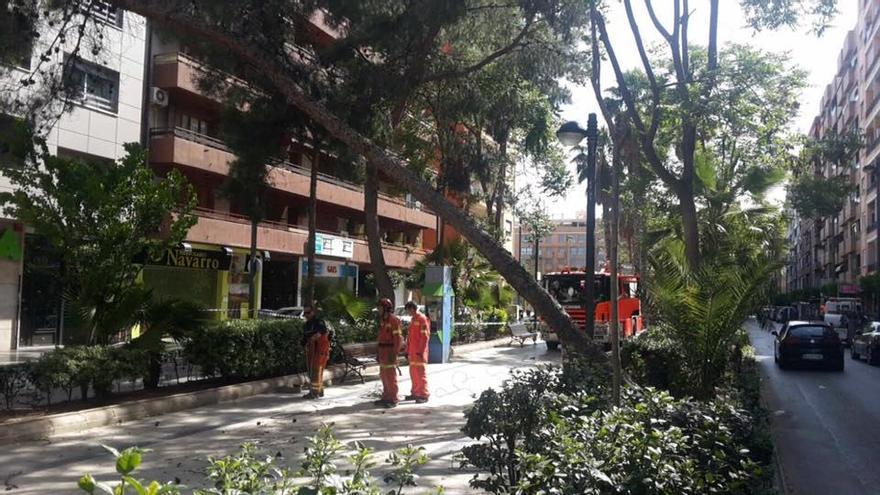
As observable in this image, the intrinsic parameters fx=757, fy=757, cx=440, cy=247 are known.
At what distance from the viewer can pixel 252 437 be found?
903 cm

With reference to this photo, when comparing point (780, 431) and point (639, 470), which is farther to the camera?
point (780, 431)

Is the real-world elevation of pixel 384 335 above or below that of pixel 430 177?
below

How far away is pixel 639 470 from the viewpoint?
3703mm

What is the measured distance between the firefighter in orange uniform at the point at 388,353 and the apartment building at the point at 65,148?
11.6m

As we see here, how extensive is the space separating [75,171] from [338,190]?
2428 centimetres

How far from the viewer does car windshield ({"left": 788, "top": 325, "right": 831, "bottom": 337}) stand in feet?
72.2

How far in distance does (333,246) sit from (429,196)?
24.9 m

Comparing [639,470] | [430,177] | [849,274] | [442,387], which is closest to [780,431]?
[442,387]

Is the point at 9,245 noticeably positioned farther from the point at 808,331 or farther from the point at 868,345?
the point at 868,345

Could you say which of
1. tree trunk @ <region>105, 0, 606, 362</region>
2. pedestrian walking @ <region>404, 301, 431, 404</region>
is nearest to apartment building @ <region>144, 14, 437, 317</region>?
tree trunk @ <region>105, 0, 606, 362</region>

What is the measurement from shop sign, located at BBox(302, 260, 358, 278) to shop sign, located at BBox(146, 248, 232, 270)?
17.3 feet

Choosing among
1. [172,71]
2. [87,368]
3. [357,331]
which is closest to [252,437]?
[87,368]

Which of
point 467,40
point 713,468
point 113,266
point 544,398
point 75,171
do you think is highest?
point 467,40

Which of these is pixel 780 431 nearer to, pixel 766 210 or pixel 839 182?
pixel 839 182
